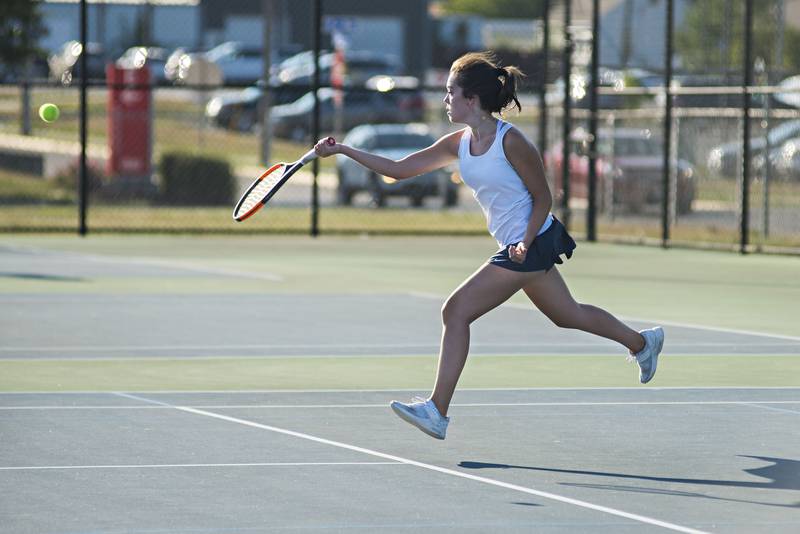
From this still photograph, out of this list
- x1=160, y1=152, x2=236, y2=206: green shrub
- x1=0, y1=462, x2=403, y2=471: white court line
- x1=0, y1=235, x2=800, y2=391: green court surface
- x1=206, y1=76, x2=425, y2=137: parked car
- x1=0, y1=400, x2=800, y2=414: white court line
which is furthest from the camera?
x1=206, y1=76, x2=425, y2=137: parked car

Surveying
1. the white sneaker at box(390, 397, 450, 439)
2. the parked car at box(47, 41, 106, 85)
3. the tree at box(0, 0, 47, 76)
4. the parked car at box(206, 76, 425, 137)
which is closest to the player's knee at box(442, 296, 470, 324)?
the white sneaker at box(390, 397, 450, 439)

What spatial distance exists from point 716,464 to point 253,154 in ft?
115

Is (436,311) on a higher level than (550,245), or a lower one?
lower

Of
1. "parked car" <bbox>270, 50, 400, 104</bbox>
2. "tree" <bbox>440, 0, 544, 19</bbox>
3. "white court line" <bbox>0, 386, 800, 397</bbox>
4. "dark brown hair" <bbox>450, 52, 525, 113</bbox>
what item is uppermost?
Answer: "tree" <bbox>440, 0, 544, 19</bbox>

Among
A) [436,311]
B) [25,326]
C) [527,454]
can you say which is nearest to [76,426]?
[527,454]

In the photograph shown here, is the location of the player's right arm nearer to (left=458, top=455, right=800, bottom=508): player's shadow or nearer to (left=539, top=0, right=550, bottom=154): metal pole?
(left=458, top=455, right=800, bottom=508): player's shadow

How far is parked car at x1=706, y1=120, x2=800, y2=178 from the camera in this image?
3194 cm

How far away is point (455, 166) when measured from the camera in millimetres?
31016

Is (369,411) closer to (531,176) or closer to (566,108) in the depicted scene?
(531,176)

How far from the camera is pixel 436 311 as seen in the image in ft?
47.3

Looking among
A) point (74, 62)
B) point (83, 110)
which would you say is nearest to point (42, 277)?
point (83, 110)

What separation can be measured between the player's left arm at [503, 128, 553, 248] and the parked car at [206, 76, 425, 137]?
31.9 meters

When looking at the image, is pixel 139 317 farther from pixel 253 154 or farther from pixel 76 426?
pixel 253 154

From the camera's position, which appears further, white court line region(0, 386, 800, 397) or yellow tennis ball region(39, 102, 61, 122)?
yellow tennis ball region(39, 102, 61, 122)
